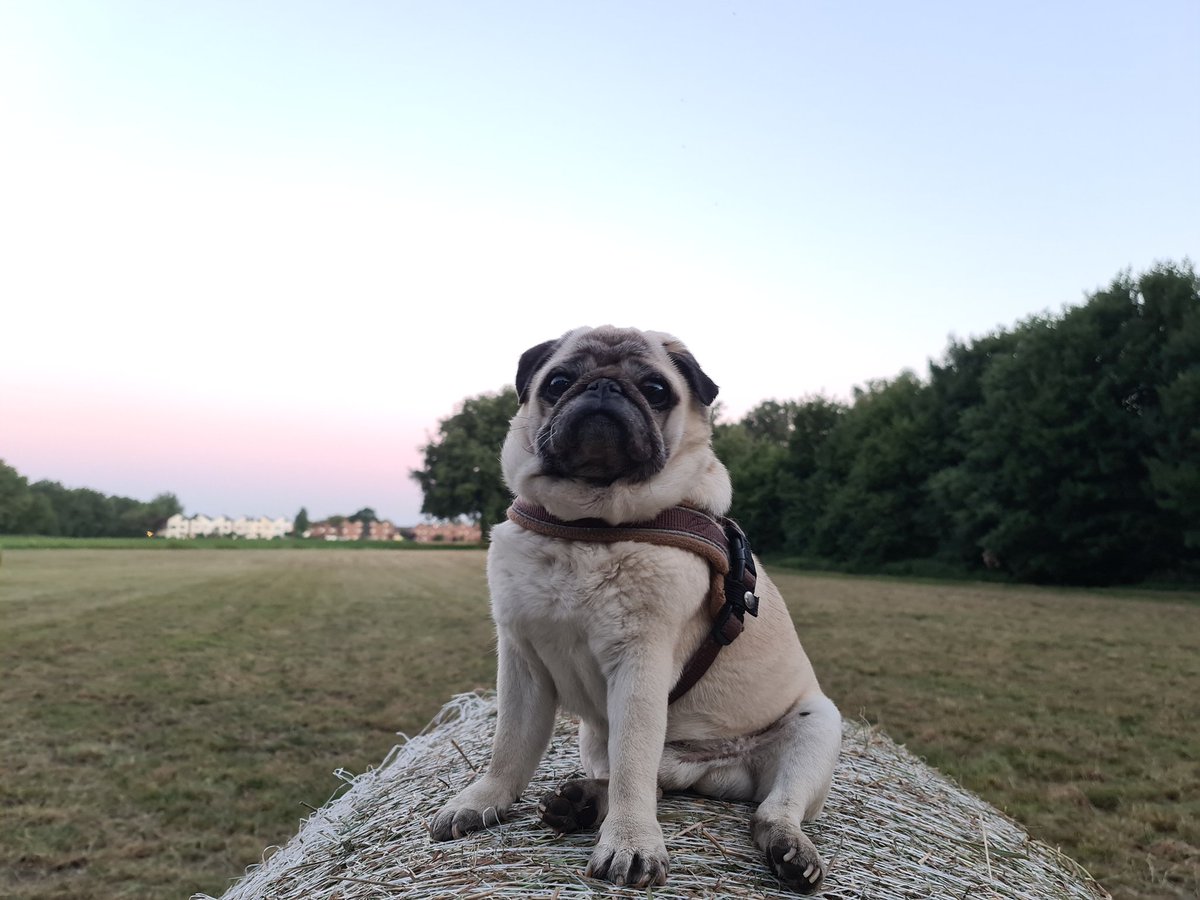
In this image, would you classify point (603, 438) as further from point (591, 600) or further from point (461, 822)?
point (461, 822)

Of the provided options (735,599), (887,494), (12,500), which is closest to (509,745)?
(735,599)

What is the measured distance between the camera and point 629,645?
2.46 metres

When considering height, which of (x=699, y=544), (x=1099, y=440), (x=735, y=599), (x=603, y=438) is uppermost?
(x=1099, y=440)

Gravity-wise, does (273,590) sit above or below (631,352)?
below

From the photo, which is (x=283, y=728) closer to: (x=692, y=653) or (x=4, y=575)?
(x=692, y=653)

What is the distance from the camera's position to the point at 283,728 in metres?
7.84

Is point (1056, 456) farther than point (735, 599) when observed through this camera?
Yes

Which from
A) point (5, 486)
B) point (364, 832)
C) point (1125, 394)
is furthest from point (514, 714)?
point (5, 486)

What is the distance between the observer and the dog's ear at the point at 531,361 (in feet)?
9.64

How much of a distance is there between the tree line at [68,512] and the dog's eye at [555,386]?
5173cm

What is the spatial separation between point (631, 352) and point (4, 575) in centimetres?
2951

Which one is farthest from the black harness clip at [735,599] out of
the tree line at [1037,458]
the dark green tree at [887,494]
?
the dark green tree at [887,494]

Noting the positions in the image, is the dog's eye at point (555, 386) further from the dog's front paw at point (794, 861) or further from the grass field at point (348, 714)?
the grass field at point (348, 714)

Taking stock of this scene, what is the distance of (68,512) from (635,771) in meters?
64.3
